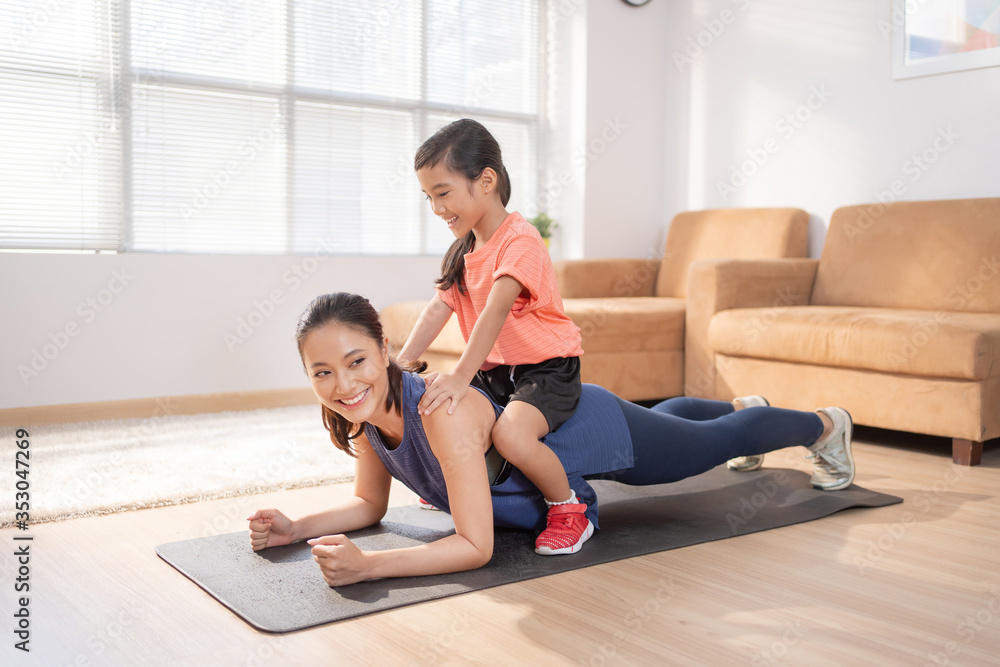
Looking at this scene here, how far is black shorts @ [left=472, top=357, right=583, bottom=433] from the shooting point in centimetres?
180

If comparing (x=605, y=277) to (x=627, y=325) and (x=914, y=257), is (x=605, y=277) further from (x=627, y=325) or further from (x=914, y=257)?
(x=914, y=257)

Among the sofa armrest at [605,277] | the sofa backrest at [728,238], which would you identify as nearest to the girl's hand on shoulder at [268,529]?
the sofa armrest at [605,277]

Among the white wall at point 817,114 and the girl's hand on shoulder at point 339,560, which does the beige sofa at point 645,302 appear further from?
the girl's hand on shoulder at point 339,560

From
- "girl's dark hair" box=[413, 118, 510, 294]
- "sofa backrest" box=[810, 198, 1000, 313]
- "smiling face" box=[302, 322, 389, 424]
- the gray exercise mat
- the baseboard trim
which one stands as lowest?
the baseboard trim

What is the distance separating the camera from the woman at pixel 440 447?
152 cm

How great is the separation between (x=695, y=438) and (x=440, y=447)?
672 mm

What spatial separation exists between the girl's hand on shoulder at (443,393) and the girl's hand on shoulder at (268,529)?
41cm

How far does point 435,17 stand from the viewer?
14.6ft

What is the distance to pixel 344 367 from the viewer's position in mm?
1514

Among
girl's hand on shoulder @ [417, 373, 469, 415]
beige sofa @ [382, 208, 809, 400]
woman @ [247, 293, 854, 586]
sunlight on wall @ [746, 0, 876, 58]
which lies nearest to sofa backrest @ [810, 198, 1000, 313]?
beige sofa @ [382, 208, 809, 400]

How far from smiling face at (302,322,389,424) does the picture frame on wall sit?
3.04m

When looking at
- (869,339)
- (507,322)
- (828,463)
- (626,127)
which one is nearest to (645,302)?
(869,339)

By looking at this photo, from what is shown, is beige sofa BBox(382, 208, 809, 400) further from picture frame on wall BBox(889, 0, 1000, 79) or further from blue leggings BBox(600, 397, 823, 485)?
blue leggings BBox(600, 397, 823, 485)

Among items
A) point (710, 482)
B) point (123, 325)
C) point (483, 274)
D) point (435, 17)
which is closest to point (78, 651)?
point (483, 274)
